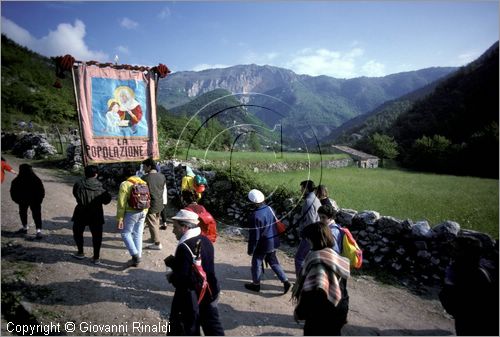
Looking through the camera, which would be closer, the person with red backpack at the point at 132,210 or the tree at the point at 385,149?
the person with red backpack at the point at 132,210

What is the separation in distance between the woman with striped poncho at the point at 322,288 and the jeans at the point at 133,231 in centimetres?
455

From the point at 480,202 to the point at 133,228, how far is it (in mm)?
13171

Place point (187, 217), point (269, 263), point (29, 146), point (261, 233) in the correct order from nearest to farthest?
point (187, 217), point (261, 233), point (269, 263), point (29, 146)

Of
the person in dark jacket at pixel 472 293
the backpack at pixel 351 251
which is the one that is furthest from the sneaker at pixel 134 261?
the person in dark jacket at pixel 472 293

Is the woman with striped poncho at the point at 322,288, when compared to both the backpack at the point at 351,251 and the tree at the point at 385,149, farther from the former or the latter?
the tree at the point at 385,149

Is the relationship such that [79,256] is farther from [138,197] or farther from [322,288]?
[322,288]

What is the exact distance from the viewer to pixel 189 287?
3475 millimetres

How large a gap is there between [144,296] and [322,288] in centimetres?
407

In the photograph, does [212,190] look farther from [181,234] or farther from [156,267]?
[181,234]

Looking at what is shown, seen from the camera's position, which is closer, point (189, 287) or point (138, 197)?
point (189, 287)

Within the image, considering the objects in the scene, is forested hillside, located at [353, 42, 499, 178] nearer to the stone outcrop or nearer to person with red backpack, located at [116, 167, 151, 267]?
person with red backpack, located at [116, 167, 151, 267]

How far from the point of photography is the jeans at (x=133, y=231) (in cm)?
647

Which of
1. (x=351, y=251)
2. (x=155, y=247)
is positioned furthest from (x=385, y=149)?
(x=351, y=251)

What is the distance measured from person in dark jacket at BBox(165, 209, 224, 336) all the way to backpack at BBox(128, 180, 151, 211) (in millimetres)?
2936
